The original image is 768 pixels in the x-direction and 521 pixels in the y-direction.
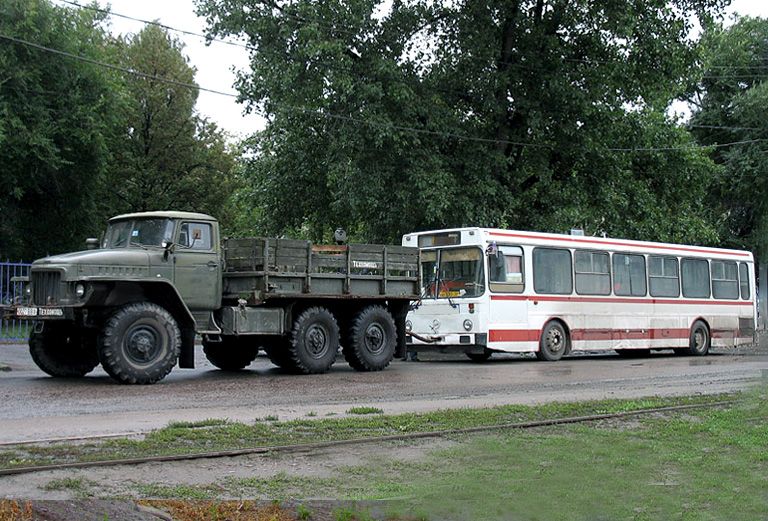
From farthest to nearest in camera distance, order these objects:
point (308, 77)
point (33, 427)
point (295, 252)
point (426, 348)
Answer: point (308, 77)
point (426, 348)
point (295, 252)
point (33, 427)

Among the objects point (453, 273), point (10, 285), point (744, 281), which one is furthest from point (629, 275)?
point (10, 285)

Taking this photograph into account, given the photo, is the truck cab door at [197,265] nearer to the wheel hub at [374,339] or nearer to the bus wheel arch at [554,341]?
the wheel hub at [374,339]

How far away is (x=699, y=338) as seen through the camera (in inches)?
1041

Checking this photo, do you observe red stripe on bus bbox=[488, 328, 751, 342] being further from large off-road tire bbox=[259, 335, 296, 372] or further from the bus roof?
large off-road tire bbox=[259, 335, 296, 372]

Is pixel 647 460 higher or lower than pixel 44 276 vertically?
lower

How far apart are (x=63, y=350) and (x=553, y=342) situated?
11.9 meters

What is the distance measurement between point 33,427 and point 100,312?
194 inches

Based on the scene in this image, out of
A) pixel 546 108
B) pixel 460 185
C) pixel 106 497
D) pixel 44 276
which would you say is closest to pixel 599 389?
pixel 44 276

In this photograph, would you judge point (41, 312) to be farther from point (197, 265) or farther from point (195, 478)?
point (195, 478)

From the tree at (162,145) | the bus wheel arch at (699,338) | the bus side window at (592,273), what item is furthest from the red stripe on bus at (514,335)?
the tree at (162,145)

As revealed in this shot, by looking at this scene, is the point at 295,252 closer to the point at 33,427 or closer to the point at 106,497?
the point at 33,427

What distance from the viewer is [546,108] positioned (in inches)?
1137

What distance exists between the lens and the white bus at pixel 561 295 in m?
20.4

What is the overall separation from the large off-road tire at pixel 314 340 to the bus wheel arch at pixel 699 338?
13571 mm
